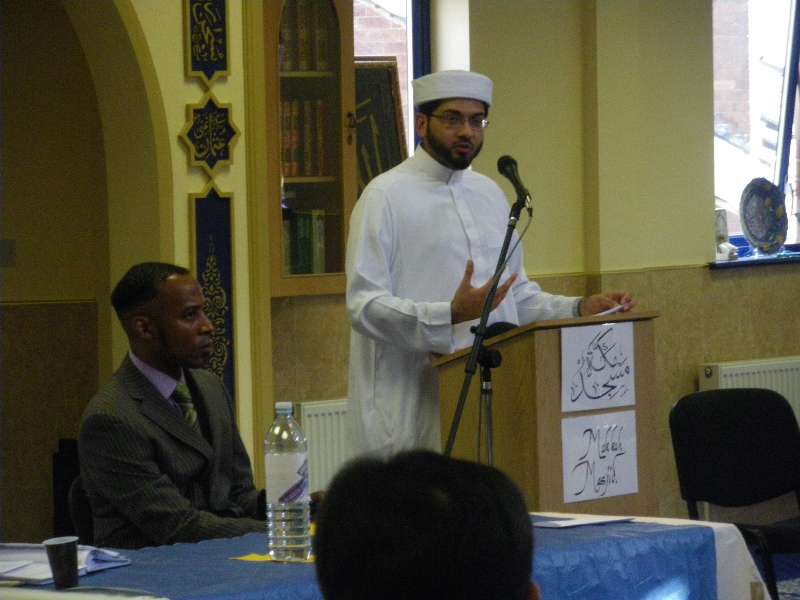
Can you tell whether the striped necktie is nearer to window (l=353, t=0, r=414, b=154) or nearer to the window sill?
window (l=353, t=0, r=414, b=154)

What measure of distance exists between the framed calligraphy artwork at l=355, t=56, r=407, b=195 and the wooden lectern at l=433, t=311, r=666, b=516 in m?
1.94

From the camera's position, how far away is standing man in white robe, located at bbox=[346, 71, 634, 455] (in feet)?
12.2

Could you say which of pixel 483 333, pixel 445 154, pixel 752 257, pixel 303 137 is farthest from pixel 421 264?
pixel 752 257

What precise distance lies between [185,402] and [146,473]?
10.6 inches


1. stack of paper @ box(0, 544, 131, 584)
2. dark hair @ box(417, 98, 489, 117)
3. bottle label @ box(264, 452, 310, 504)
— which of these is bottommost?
stack of paper @ box(0, 544, 131, 584)

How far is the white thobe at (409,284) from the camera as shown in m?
3.71

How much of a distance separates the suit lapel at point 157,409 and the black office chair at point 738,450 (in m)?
2.04

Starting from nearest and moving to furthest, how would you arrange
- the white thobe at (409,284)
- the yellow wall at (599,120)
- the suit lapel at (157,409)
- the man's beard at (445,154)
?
the suit lapel at (157,409), the white thobe at (409,284), the man's beard at (445,154), the yellow wall at (599,120)

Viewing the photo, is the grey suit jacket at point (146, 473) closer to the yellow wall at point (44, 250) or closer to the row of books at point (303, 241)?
the row of books at point (303, 241)

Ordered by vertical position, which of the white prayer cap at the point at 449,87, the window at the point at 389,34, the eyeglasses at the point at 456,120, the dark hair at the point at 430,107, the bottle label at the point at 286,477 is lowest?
the bottle label at the point at 286,477

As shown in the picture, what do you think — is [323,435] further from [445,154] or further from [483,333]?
[483,333]

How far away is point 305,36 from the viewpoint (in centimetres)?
A: 501

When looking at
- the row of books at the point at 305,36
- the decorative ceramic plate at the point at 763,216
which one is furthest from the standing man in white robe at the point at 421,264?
the decorative ceramic plate at the point at 763,216

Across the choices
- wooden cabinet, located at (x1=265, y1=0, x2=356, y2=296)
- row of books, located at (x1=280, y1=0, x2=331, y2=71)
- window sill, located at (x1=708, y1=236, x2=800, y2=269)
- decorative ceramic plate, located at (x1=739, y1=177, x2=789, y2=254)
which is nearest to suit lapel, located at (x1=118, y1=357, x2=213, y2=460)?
wooden cabinet, located at (x1=265, y1=0, x2=356, y2=296)
